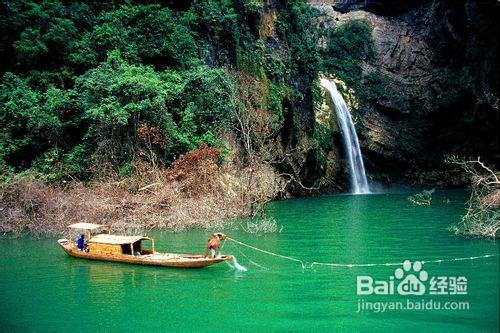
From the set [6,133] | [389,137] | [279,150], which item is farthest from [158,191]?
[389,137]

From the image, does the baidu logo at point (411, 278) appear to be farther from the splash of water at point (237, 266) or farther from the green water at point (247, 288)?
the splash of water at point (237, 266)

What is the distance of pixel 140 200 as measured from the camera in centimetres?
1711

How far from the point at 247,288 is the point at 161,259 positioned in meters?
2.66

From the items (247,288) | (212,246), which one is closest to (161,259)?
(212,246)

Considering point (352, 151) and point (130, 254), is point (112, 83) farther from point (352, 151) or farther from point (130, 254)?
point (352, 151)

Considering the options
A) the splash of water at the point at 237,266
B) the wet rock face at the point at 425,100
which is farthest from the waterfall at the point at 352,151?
the splash of water at the point at 237,266

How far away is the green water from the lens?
24.0ft

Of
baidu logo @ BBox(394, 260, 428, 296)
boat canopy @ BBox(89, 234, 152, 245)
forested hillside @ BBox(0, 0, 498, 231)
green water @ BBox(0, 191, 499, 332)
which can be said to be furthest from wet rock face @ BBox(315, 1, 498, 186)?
boat canopy @ BBox(89, 234, 152, 245)

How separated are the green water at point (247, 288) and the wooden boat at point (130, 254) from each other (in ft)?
0.66

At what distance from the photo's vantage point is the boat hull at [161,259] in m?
10.4

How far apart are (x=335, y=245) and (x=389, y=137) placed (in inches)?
1011

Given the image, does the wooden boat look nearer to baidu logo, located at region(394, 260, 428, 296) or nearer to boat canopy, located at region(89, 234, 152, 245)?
boat canopy, located at region(89, 234, 152, 245)

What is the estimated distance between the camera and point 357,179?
116 ft

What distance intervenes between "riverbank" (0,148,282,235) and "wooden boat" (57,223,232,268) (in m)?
3.43
